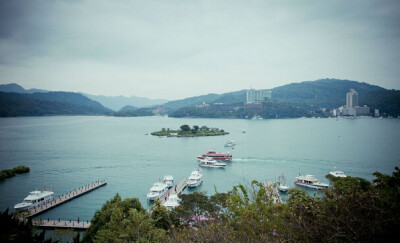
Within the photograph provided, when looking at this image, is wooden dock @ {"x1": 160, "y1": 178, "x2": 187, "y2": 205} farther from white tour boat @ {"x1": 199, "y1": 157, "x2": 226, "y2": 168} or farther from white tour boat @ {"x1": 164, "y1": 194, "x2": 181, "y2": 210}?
white tour boat @ {"x1": 199, "y1": 157, "x2": 226, "y2": 168}

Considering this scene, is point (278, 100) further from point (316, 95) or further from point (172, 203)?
point (172, 203)

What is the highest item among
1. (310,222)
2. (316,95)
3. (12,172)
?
(316,95)

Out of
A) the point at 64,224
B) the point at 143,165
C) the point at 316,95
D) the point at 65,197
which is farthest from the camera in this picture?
the point at 316,95

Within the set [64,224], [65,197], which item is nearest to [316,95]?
[65,197]

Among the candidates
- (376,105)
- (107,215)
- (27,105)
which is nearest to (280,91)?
(376,105)

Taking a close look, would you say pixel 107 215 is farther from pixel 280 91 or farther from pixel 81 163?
pixel 280 91

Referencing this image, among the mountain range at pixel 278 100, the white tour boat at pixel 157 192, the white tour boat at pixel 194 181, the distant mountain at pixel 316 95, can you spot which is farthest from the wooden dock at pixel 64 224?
the distant mountain at pixel 316 95

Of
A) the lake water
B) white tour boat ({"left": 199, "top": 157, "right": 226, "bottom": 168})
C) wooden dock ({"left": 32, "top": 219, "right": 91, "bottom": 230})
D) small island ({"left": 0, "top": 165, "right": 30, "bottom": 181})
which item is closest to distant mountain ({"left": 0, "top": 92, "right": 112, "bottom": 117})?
the lake water

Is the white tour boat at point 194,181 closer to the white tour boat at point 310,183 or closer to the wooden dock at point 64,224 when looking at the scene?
the white tour boat at point 310,183
